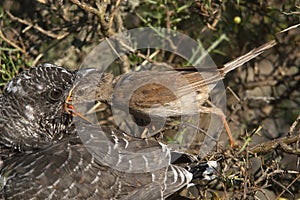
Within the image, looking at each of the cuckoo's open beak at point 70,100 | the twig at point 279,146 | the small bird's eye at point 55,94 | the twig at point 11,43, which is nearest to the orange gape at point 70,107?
the cuckoo's open beak at point 70,100

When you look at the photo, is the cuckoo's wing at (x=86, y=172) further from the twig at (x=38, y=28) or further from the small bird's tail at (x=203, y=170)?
the twig at (x=38, y=28)

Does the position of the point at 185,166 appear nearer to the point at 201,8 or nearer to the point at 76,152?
the point at 76,152

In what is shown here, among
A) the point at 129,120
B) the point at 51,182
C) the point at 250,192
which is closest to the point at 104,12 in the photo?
the point at 129,120

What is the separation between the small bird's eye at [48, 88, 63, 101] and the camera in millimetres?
4219

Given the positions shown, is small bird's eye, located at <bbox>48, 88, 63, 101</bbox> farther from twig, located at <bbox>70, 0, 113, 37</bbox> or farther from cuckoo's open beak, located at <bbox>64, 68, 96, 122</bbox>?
twig, located at <bbox>70, 0, 113, 37</bbox>

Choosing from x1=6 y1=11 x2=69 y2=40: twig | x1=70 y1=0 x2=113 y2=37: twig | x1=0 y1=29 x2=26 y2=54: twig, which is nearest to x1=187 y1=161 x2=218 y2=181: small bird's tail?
x1=70 y1=0 x2=113 y2=37: twig

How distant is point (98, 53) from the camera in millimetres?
5250

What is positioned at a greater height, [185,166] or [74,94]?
[74,94]

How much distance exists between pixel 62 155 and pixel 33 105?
38 centimetres

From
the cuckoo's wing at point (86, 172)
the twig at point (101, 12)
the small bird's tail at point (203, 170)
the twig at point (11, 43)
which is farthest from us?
the twig at point (11, 43)

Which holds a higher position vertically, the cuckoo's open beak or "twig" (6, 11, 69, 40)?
"twig" (6, 11, 69, 40)

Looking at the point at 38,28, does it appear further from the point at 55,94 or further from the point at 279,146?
the point at 279,146

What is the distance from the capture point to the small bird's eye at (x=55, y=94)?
422 cm

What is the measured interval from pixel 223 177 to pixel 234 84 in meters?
1.74
